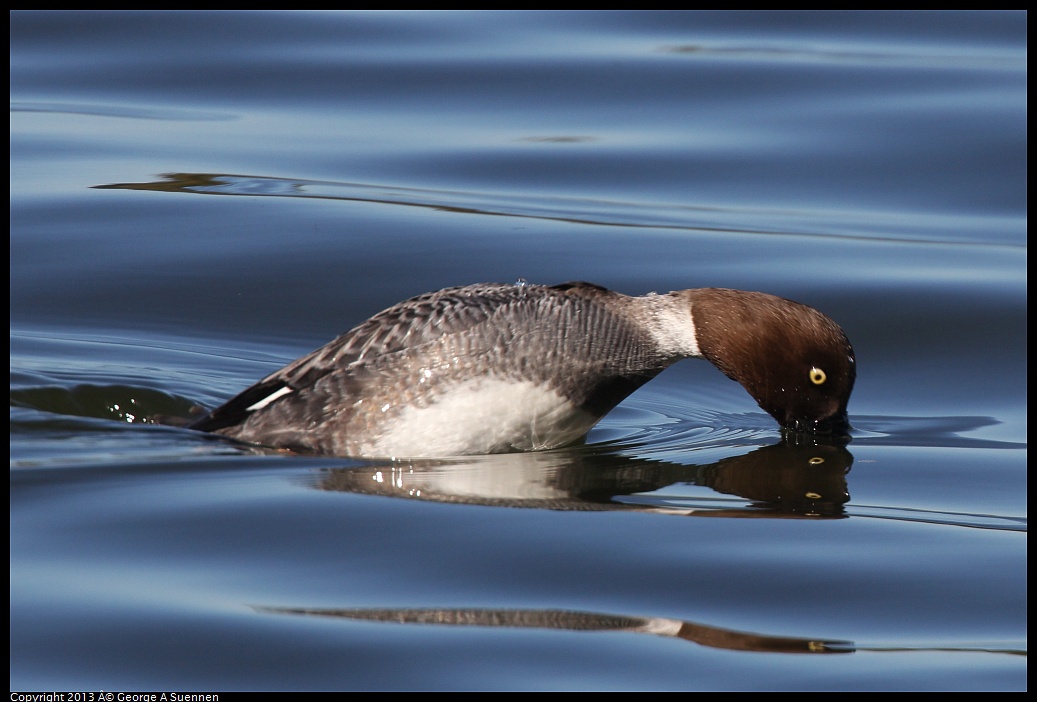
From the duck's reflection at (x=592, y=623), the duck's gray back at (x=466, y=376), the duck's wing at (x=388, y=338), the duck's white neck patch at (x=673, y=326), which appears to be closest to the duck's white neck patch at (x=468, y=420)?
the duck's gray back at (x=466, y=376)

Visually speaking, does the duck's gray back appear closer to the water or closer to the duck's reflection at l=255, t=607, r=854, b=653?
the water

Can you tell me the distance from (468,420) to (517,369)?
32 centimetres

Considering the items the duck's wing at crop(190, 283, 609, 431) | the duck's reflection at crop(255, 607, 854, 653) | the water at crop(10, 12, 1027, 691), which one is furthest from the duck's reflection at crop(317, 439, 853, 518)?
the duck's reflection at crop(255, 607, 854, 653)

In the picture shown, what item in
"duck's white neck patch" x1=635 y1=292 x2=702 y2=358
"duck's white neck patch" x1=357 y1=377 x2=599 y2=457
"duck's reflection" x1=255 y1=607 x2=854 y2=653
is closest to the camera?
"duck's reflection" x1=255 y1=607 x2=854 y2=653

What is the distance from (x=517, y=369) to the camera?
6.82 metres

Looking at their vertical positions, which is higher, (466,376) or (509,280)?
(509,280)

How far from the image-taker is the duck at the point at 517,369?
22.3ft

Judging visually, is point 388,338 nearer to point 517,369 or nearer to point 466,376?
point 466,376

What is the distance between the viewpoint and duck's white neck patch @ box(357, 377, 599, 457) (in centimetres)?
679

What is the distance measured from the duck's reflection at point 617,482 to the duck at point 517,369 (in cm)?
14

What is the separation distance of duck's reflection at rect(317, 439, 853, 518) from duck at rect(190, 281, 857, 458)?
0.14 metres

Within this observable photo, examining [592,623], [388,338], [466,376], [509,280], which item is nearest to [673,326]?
[466,376]

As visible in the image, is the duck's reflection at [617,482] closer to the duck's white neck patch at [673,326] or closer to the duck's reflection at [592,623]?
the duck's white neck patch at [673,326]

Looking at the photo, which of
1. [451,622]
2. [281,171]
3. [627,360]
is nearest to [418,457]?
[627,360]
